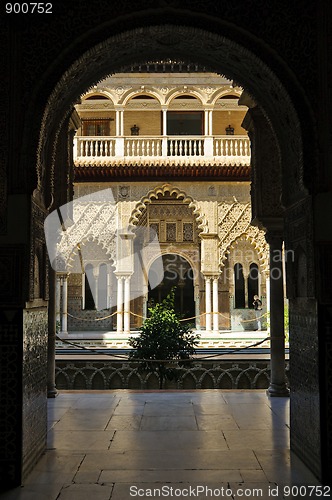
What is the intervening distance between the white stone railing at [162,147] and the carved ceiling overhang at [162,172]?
32cm

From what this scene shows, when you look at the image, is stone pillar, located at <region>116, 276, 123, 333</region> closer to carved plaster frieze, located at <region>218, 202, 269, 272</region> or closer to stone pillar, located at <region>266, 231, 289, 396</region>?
carved plaster frieze, located at <region>218, 202, 269, 272</region>

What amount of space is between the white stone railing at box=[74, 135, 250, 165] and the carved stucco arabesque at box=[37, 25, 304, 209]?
1075 cm

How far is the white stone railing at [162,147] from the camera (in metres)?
14.6

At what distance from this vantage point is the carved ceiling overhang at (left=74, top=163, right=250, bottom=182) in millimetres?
14312

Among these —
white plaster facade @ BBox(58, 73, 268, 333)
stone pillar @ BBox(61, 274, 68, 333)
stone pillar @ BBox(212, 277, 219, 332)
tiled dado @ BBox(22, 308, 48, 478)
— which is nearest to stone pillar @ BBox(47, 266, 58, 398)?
tiled dado @ BBox(22, 308, 48, 478)

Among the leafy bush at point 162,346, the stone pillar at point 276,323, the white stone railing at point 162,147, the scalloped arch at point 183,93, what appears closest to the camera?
the stone pillar at point 276,323

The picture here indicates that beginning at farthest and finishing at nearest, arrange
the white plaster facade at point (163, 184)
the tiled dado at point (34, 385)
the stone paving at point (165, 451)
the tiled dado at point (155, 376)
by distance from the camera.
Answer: the white plaster facade at point (163, 184) → the tiled dado at point (155, 376) → the tiled dado at point (34, 385) → the stone paving at point (165, 451)

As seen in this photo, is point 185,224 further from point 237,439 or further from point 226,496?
point 226,496

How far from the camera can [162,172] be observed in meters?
14.5

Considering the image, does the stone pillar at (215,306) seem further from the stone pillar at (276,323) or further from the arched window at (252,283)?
the stone pillar at (276,323)

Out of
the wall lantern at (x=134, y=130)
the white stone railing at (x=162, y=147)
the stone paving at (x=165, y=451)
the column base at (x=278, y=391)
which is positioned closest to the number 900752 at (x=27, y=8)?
the stone paving at (x=165, y=451)

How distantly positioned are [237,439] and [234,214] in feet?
36.2

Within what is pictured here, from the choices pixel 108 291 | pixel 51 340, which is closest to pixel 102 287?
pixel 108 291

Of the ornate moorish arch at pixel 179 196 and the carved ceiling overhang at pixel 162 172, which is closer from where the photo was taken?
the carved ceiling overhang at pixel 162 172
